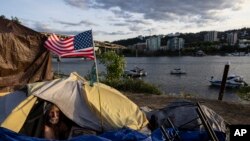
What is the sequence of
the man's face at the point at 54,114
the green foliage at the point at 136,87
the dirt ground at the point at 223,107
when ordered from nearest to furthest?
the man's face at the point at 54,114 < the dirt ground at the point at 223,107 < the green foliage at the point at 136,87

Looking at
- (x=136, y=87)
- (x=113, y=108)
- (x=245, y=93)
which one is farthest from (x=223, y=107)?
(x=136, y=87)

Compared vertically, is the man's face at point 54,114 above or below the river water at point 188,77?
above

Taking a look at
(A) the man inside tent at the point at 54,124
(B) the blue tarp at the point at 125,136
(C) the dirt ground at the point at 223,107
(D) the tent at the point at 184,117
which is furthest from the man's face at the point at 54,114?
(C) the dirt ground at the point at 223,107

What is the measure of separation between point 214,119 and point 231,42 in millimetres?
147273

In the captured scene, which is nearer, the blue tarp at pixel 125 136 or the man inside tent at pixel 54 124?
the blue tarp at pixel 125 136

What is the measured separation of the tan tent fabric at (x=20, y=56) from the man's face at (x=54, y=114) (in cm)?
638

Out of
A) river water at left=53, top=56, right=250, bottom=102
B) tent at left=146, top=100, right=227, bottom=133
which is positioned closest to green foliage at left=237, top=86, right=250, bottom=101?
river water at left=53, top=56, right=250, bottom=102

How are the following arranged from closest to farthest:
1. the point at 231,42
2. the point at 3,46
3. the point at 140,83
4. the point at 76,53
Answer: the point at 76,53 < the point at 3,46 < the point at 140,83 < the point at 231,42

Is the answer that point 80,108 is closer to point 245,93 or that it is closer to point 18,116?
point 18,116

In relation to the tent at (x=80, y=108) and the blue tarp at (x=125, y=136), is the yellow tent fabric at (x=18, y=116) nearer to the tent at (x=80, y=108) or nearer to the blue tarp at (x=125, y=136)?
the tent at (x=80, y=108)

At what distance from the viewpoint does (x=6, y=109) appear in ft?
27.2

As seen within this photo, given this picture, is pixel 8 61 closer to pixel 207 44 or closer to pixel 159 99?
pixel 159 99

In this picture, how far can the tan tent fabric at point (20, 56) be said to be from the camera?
46.6 ft

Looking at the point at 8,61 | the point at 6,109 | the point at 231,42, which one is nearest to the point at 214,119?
the point at 6,109
